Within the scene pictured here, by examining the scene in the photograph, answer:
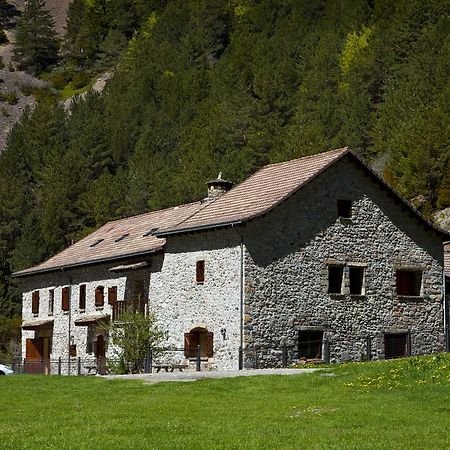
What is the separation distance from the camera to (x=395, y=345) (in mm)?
41000

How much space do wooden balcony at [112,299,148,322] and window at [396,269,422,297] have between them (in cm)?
1073

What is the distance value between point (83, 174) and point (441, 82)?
39.8m

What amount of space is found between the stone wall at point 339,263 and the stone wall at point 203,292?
0.79 metres

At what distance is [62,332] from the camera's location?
5028cm

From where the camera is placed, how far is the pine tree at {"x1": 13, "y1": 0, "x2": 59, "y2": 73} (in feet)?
557

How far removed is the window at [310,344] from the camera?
3847 cm

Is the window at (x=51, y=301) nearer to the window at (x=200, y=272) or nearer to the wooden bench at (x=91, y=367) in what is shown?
the wooden bench at (x=91, y=367)

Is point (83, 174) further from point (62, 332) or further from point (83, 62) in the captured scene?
point (83, 62)

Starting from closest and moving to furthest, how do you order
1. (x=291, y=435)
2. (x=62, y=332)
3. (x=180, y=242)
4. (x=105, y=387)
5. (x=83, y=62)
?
(x=291, y=435) → (x=105, y=387) → (x=180, y=242) → (x=62, y=332) → (x=83, y=62)

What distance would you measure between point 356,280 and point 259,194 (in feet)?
17.0

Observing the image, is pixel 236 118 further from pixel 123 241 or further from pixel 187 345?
pixel 187 345

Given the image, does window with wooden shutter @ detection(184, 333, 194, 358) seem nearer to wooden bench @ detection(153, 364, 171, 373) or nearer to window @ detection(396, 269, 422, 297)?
wooden bench @ detection(153, 364, 171, 373)

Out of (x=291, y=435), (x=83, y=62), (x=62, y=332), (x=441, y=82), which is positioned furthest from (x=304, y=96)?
(x=83, y=62)

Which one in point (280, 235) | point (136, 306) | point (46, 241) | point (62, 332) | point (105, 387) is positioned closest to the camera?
point (105, 387)
